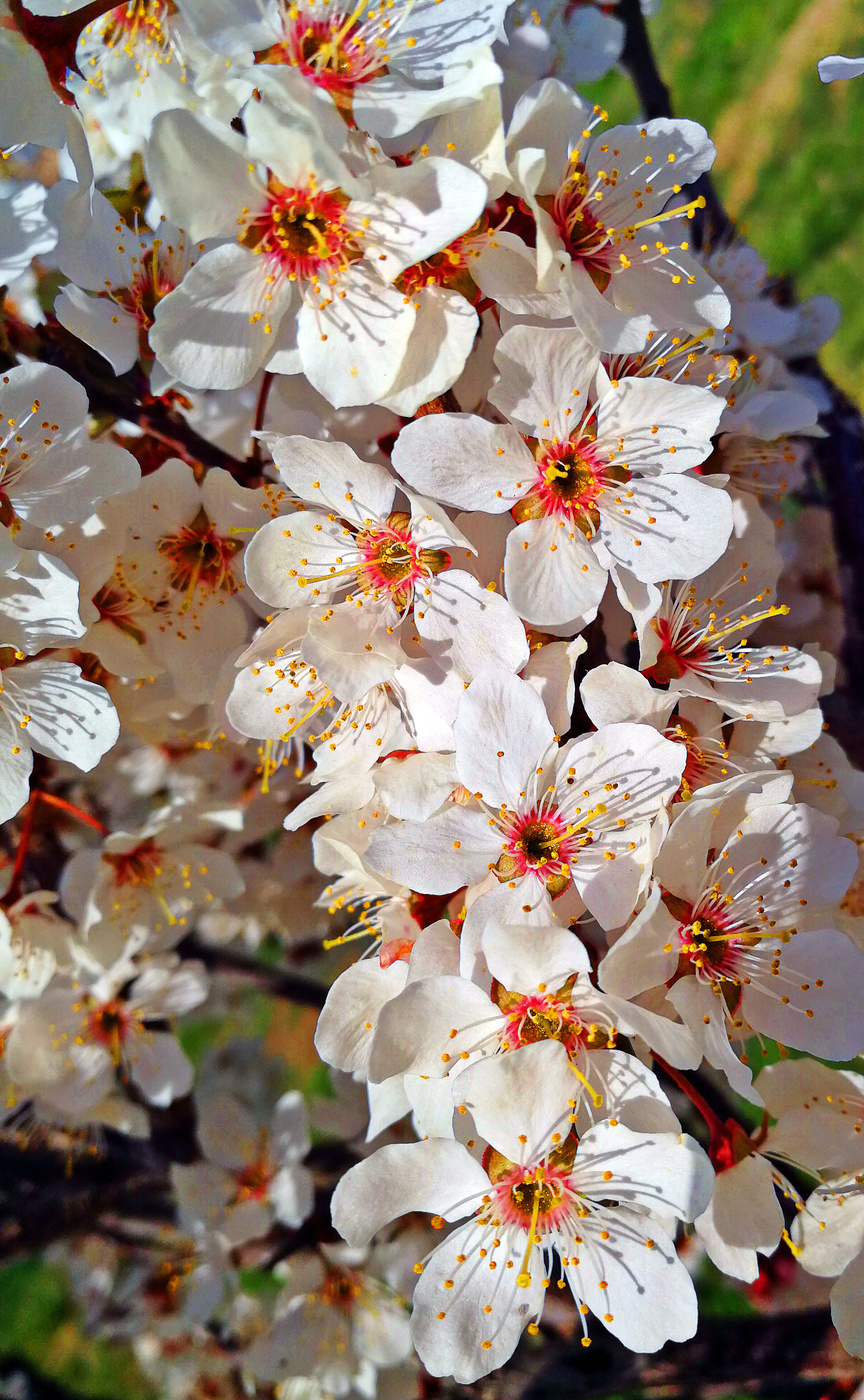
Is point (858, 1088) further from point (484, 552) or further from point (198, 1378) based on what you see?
point (198, 1378)

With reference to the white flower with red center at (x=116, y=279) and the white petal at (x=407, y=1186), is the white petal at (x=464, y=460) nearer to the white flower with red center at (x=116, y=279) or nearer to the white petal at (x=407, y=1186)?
A: the white flower with red center at (x=116, y=279)

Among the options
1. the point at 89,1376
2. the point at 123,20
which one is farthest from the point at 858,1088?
the point at 89,1376

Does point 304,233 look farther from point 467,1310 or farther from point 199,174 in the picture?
point 467,1310

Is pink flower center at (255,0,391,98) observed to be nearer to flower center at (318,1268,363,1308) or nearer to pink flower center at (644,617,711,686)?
pink flower center at (644,617,711,686)

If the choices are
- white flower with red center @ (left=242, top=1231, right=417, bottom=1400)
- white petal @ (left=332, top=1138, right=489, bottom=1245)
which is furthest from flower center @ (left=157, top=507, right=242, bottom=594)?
white flower with red center @ (left=242, top=1231, right=417, bottom=1400)

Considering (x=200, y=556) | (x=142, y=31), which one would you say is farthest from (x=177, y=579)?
(x=142, y=31)
